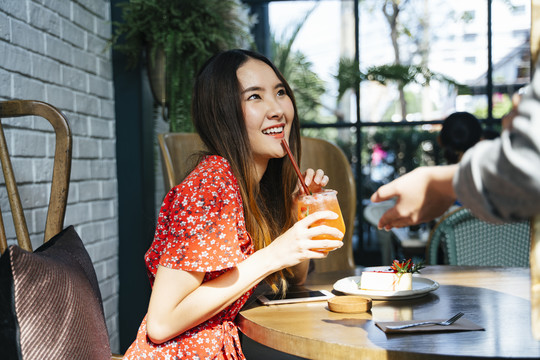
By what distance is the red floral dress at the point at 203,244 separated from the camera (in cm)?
139

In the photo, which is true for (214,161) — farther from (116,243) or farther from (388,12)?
(388,12)

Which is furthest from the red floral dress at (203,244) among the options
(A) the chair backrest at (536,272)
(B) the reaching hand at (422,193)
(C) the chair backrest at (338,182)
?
(C) the chair backrest at (338,182)

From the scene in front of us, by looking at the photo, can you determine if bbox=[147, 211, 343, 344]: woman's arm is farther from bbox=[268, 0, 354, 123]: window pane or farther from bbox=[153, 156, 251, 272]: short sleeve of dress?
bbox=[268, 0, 354, 123]: window pane

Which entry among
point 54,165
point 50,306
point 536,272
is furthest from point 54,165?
point 536,272

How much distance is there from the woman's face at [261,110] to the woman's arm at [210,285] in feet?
1.40

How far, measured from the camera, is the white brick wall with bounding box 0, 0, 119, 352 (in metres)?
1.96

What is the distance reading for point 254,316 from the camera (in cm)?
135

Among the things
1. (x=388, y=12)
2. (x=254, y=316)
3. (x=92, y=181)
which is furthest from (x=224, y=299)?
(x=388, y=12)

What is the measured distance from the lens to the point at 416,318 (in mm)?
1259

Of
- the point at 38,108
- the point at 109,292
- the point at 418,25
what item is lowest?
the point at 109,292

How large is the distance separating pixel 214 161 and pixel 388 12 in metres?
3.28

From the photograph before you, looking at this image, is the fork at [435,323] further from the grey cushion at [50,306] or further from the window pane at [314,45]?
the window pane at [314,45]

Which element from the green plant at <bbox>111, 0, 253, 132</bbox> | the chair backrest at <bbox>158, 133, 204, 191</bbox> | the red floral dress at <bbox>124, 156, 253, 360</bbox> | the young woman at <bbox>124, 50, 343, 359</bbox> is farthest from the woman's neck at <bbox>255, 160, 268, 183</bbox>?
the green plant at <bbox>111, 0, 253, 132</bbox>

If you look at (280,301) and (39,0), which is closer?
(280,301)
